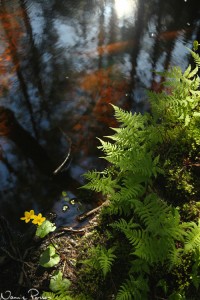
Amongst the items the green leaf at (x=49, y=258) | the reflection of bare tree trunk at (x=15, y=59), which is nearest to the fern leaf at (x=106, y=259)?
the green leaf at (x=49, y=258)

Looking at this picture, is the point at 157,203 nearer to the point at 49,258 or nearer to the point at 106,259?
the point at 106,259

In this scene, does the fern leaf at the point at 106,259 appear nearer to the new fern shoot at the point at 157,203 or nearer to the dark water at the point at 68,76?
the new fern shoot at the point at 157,203

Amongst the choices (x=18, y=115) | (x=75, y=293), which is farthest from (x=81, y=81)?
(x=75, y=293)

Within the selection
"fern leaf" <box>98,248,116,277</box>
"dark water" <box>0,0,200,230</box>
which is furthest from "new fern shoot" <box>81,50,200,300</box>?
"dark water" <box>0,0,200,230</box>

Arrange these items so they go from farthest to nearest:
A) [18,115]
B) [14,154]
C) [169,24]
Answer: [169,24] → [18,115] → [14,154]

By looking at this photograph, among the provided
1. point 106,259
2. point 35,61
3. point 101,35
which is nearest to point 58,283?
point 106,259

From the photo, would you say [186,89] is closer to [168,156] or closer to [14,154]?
[168,156]

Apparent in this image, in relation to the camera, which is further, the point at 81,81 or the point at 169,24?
the point at 169,24
